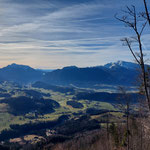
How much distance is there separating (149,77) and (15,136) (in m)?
201

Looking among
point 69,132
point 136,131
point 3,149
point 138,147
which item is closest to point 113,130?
point 136,131

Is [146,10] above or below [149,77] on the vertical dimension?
above

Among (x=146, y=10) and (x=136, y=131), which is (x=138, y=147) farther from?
(x=146, y=10)

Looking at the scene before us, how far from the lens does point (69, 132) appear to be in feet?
553

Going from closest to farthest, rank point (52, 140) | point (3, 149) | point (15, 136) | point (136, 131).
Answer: point (136, 131) → point (3, 149) → point (52, 140) → point (15, 136)

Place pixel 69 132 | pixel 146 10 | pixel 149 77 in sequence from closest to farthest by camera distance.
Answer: pixel 146 10
pixel 149 77
pixel 69 132

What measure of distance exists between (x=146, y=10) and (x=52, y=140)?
129m

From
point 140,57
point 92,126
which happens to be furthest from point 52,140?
point 140,57

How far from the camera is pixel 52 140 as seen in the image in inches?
5069

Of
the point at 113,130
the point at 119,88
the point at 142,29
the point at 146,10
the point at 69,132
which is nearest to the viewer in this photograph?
the point at 146,10

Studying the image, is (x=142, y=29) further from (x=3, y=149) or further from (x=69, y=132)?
(x=69, y=132)

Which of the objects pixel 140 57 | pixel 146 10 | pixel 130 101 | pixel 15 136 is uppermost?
pixel 146 10

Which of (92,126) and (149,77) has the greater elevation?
(149,77)

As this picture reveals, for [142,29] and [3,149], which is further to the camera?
[3,149]
